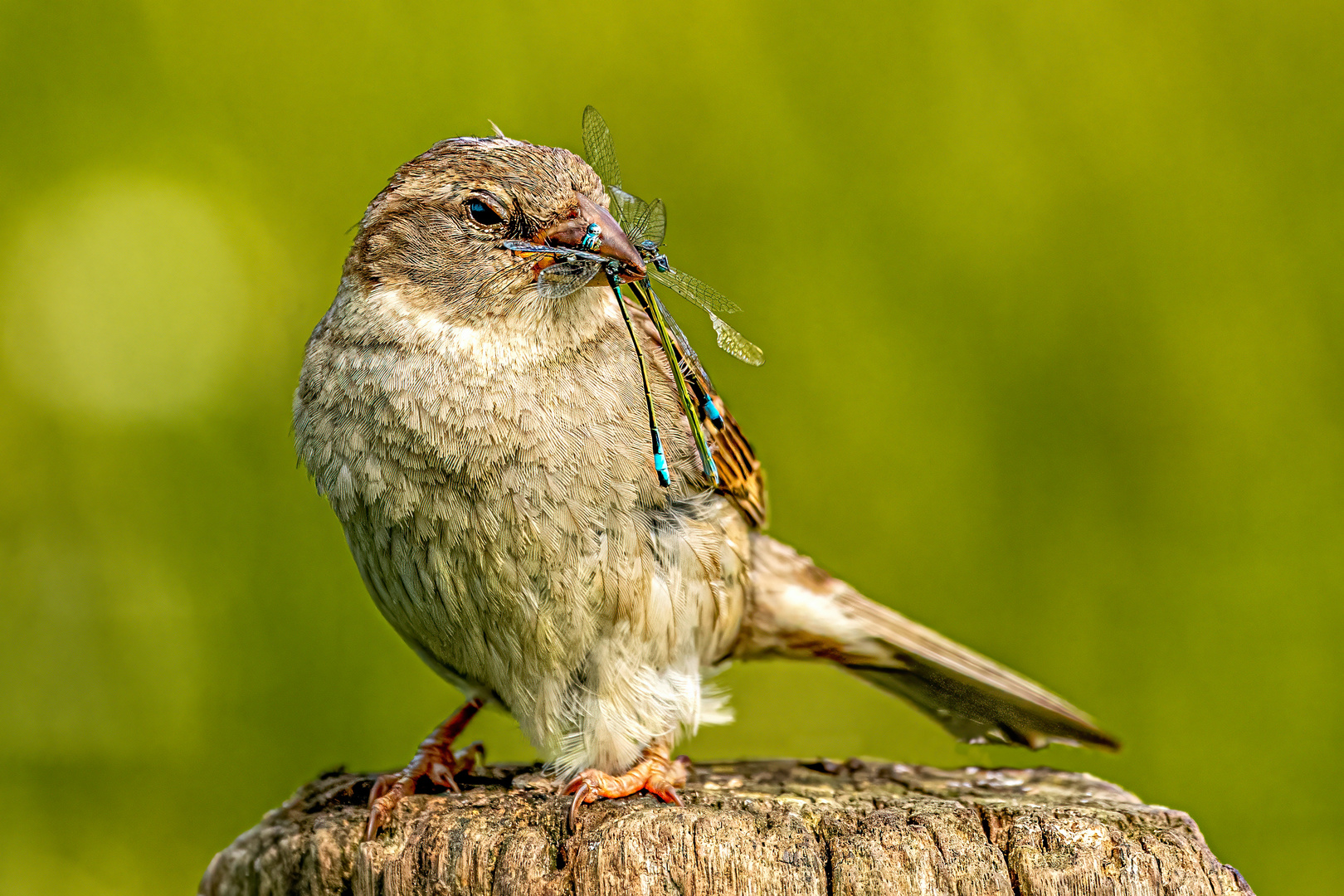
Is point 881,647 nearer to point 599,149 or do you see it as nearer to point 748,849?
point 748,849

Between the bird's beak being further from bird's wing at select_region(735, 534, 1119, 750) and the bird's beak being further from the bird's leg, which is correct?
the bird's leg

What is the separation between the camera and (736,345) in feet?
9.30

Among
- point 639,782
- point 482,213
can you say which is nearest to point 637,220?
point 482,213

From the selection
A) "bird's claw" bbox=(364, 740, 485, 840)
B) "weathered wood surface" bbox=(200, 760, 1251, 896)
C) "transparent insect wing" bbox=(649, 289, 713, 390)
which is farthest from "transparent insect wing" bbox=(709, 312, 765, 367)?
"bird's claw" bbox=(364, 740, 485, 840)

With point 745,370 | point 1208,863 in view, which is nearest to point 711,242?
point 745,370

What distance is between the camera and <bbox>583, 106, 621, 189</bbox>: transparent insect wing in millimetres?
3297

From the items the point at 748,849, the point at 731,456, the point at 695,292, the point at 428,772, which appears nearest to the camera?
the point at 748,849

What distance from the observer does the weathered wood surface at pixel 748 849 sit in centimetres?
250

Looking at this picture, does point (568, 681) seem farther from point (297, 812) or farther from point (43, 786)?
point (43, 786)

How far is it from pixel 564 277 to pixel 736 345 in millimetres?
550

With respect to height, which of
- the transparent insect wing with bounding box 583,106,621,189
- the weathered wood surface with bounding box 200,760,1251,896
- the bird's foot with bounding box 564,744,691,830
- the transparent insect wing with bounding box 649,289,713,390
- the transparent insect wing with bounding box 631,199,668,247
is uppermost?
the transparent insect wing with bounding box 583,106,621,189

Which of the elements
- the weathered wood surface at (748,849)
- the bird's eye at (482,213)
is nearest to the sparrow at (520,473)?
the bird's eye at (482,213)

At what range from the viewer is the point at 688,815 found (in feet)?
8.70

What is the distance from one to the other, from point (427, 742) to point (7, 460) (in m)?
2.18
